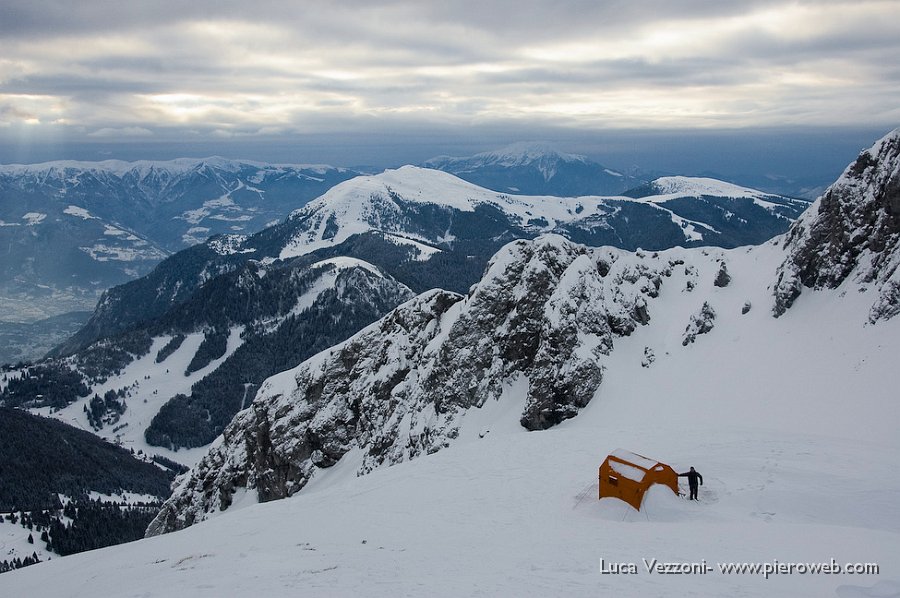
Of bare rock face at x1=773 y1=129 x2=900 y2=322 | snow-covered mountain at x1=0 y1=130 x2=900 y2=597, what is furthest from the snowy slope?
bare rock face at x1=773 y1=129 x2=900 y2=322

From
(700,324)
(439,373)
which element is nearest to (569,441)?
(439,373)

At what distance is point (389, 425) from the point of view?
6212cm

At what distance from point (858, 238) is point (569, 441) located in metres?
32.7

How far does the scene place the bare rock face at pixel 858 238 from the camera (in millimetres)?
44031

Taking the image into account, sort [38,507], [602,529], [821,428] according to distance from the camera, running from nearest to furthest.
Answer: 1. [602,529]
2. [821,428]
3. [38,507]

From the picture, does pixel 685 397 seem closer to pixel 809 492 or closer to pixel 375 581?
pixel 809 492

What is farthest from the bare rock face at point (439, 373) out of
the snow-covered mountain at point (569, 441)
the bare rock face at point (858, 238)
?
the bare rock face at point (858, 238)

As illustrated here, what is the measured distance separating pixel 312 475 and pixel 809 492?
176ft

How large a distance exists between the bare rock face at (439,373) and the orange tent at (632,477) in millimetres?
23031

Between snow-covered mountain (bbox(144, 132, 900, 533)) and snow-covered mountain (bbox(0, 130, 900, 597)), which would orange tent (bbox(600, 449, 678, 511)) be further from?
snow-covered mountain (bbox(144, 132, 900, 533))

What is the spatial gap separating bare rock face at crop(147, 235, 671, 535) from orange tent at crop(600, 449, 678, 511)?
2303cm

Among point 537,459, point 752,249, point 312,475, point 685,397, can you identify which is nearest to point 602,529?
point 537,459

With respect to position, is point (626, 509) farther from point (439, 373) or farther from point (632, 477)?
point (439, 373)

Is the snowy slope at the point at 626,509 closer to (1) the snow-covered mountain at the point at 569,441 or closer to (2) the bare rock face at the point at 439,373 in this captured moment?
(1) the snow-covered mountain at the point at 569,441
